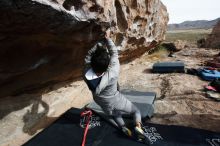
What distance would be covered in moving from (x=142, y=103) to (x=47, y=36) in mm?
2406

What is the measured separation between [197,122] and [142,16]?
4340 millimetres

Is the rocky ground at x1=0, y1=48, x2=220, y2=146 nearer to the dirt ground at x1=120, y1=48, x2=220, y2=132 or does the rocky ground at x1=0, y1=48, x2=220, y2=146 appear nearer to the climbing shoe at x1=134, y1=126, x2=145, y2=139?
the dirt ground at x1=120, y1=48, x2=220, y2=132

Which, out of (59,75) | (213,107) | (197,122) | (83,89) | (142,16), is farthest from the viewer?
(142,16)

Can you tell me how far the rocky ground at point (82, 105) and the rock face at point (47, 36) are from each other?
315 mm

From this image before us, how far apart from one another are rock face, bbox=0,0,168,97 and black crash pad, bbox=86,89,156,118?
1236 millimetres

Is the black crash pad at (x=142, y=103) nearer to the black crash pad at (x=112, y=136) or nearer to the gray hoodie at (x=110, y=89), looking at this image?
the black crash pad at (x=112, y=136)

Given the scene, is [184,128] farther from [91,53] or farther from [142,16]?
[142,16]

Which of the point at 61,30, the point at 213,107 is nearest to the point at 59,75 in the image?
the point at 61,30

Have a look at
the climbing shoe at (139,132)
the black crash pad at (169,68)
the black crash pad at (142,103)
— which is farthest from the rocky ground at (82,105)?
the climbing shoe at (139,132)

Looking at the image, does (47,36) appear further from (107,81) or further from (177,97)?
(177,97)

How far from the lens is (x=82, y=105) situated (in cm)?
594

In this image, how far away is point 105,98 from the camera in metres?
3.83

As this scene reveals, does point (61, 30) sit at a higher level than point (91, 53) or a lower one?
higher

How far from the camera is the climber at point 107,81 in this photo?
361 centimetres
